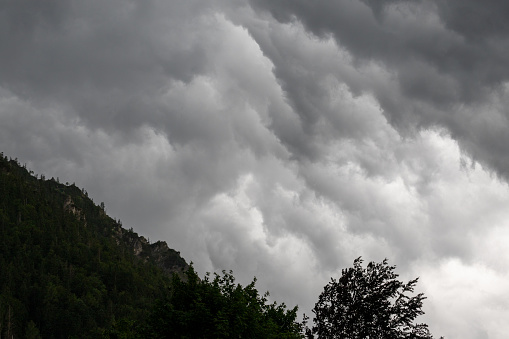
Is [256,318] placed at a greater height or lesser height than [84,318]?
lesser

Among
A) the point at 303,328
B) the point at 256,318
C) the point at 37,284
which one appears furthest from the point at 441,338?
the point at 37,284

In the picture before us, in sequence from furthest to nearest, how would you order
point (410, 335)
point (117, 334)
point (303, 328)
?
1. point (117, 334)
2. point (303, 328)
3. point (410, 335)

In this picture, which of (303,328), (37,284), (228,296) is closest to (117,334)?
(228,296)

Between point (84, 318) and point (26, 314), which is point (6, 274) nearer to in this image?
point (26, 314)

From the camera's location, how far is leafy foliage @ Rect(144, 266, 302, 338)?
113 feet

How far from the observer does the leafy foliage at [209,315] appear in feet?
113

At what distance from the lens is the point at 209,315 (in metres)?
35.0

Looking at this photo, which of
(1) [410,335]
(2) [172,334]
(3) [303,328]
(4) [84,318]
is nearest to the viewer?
(1) [410,335]

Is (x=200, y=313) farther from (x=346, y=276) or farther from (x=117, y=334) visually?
(x=117, y=334)

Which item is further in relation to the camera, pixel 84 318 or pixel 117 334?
pixel 84 318

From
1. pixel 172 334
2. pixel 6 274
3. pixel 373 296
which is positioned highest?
pixel 6 274

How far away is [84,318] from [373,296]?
161 m

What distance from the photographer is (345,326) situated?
35250mm

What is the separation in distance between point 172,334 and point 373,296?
1425cm
